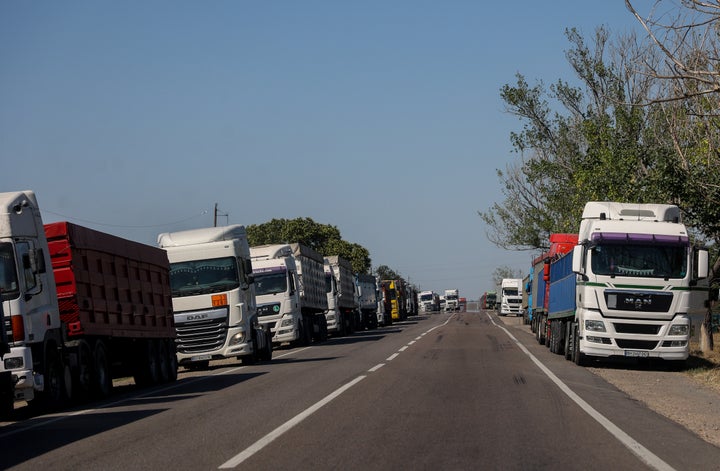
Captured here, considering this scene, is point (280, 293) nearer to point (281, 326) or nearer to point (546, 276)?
point (281, 326)

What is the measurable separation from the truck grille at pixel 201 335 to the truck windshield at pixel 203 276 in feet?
2.69


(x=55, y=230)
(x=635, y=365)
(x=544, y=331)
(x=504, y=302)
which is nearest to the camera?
(x=55, y=230)

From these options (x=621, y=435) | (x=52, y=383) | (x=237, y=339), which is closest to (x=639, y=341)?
(x=237, y=339)

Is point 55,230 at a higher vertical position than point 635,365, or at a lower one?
higher

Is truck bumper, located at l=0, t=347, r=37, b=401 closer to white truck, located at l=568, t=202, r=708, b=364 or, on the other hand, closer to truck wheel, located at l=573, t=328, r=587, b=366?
white truck, located at l=568, t=202, r=708, b=364

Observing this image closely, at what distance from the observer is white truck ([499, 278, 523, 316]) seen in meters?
80.6

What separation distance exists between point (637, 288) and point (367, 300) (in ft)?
137

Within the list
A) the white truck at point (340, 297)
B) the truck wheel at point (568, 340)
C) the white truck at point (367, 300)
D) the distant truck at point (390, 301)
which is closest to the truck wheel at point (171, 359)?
the truck wheel at point (568, 340)

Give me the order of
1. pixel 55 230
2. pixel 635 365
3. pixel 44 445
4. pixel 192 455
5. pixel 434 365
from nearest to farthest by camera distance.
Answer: pixel 192 455 → pixel 44 445 → pixel 55 230 → pixel 434 365 → pixel 635 365

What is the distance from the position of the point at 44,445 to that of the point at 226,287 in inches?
551

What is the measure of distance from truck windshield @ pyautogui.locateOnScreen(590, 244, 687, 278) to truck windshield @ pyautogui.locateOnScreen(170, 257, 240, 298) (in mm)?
9322

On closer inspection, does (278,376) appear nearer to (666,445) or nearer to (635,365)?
(635,365)

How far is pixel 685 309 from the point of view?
851 inches

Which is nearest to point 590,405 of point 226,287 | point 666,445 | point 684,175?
point 666,445
